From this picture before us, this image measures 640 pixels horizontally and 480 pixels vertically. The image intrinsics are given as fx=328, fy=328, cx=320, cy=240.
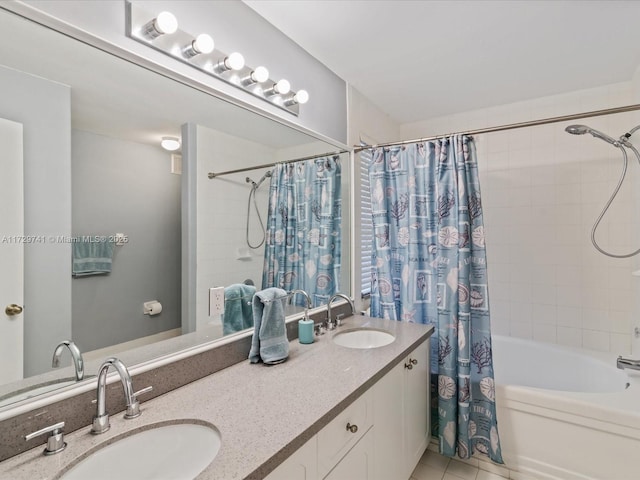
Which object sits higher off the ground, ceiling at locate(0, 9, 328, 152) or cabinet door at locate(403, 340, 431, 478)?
ceiling at locate(0, 9, 328, 152)

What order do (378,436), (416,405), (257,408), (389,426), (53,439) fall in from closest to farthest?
(53,439) → (257,408) → (378,436) → (389,426) → (416,405)

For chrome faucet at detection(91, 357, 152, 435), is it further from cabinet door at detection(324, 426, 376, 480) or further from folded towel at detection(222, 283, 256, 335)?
cabinet door at detection(324, 426, 376, 480)

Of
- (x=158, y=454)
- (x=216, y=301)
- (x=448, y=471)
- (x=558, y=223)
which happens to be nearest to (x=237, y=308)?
(x=216, y=301)

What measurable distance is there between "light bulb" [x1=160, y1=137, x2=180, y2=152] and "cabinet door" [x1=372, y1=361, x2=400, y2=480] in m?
1.24

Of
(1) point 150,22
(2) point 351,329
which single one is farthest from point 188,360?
(1) point 150,22

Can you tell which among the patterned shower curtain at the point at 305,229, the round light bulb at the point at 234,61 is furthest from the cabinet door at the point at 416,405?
the round light bulb at the point at 234,61

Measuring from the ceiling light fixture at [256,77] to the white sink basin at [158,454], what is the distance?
1.40 m

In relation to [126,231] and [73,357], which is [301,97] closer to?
[126,231]

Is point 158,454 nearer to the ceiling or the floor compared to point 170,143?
nearer to the floor

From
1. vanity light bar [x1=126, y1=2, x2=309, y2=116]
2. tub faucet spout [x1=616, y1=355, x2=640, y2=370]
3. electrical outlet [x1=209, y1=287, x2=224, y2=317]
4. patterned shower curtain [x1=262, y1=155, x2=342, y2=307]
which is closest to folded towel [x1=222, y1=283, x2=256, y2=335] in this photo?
electrical outlet [x1=209, y1=287, x2=224, y2=317]

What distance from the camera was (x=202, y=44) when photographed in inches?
49.7

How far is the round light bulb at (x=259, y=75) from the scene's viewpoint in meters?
1.53

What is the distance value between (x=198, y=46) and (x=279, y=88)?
49 cm

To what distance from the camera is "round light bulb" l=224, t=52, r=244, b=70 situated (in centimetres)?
140
